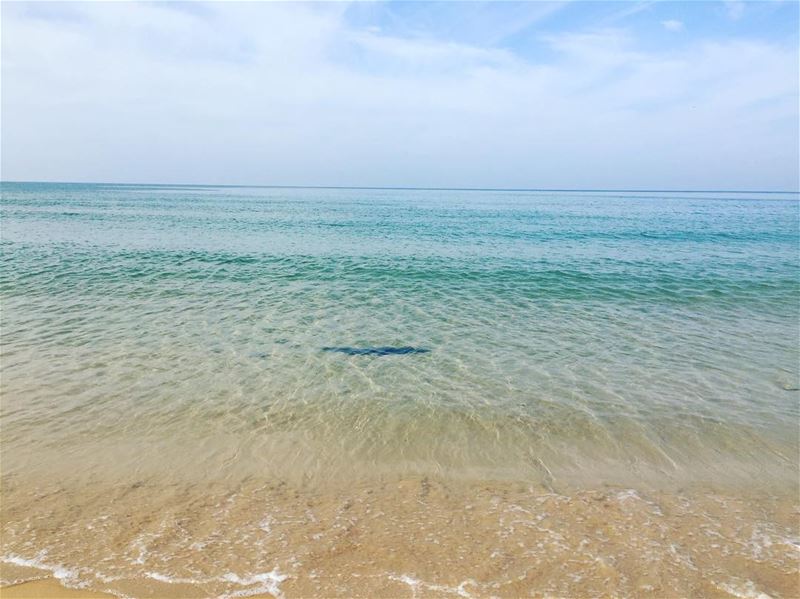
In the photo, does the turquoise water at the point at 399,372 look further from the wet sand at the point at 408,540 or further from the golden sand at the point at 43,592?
the golden sand at the point at 43,592

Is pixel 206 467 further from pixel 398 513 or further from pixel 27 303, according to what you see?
pixel 27 303

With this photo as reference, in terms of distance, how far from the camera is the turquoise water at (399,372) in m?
8.05

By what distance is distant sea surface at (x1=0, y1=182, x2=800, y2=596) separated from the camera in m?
5.84

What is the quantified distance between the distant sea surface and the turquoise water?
64mm

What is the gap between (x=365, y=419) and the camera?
9359 millimetres

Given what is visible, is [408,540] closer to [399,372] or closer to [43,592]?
[43,592]

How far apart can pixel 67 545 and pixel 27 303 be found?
47.9 feet

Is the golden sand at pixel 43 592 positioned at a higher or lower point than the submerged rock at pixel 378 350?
higher

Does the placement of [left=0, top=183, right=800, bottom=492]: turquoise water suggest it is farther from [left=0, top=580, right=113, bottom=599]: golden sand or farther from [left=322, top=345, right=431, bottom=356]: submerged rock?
[left=0, top=580, right=113, bottom=599]: golden sand

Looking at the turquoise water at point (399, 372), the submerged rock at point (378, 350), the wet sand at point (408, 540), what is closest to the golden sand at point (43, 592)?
the wet sand at point (408, 540)

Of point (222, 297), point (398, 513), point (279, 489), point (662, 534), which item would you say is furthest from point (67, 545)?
point (222, 297)

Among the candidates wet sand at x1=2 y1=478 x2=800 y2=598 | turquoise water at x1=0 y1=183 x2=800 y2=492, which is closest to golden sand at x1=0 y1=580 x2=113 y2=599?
wet sand at x1=2 y1=478 x2=800 y2=598

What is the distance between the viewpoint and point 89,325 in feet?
48.8

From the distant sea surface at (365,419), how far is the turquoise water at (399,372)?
0.06 m
